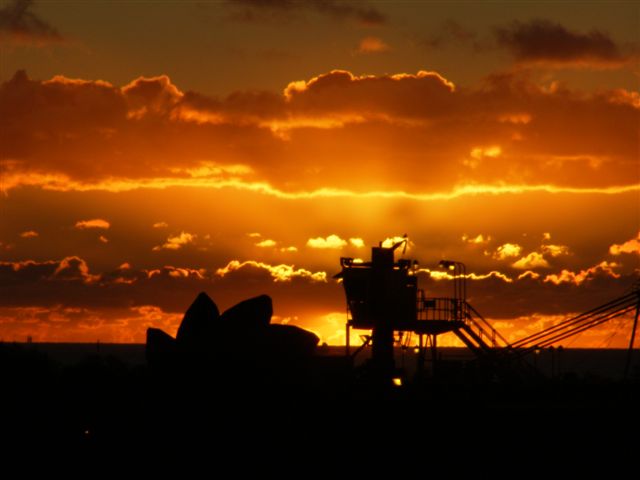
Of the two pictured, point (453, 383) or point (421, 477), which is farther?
point (453, 383)

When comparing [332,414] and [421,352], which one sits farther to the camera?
[421,352]

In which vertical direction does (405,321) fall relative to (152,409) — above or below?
above

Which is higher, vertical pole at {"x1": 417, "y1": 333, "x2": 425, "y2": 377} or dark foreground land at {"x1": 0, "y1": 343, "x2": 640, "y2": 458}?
vertical pole at {"x1": 417, "y1": 333, "x2": 425, "y2": 377}

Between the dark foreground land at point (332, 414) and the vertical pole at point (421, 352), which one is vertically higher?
the vertical pole at point (421, 352)

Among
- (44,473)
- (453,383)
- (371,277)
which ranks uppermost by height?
(371,277)

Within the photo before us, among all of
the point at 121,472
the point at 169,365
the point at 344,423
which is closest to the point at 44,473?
the point at 121,472

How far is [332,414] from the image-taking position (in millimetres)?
69750

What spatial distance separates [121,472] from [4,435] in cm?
1411

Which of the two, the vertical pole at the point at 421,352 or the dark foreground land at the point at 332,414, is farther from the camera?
the vertical pole at the point at 421,352

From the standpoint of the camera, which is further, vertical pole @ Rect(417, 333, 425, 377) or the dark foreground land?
vertical pole @ Rect(417, 333, 425, 377)

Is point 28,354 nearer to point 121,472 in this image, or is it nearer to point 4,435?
point 4,435

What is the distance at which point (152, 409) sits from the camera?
74.8 metres

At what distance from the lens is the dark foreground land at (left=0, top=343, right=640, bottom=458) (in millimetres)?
68250

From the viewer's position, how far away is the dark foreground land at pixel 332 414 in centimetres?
6825
